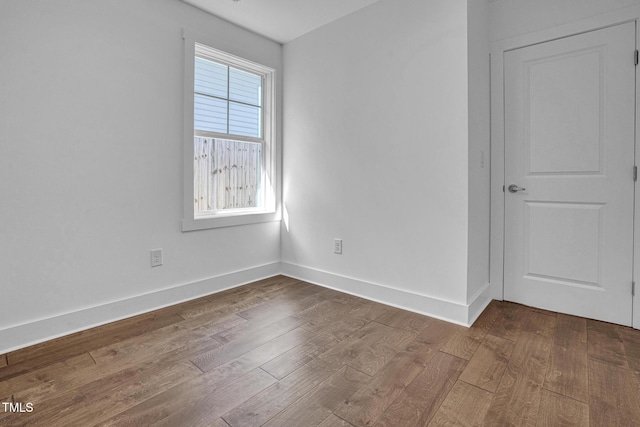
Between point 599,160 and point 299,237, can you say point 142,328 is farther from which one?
point 599,160

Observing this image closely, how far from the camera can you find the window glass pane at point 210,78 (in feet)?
9.29

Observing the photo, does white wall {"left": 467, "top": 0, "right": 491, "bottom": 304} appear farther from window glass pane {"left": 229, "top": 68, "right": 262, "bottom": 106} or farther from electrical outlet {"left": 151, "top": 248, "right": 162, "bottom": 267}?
electrical outlet {"left": 151, "top": 248, "right": 162, "bottom": 267}

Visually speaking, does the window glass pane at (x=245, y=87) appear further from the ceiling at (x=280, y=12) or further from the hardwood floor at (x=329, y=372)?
the hardwood floor at (x=329, y=372)

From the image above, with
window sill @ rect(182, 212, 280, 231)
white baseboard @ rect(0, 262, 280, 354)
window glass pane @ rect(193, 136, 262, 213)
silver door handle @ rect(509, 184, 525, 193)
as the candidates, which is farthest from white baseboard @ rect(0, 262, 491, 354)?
silver door handle @ rect(509, 184, 525, 193)

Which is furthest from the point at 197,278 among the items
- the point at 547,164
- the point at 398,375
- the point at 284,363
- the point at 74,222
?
the point at 547,164

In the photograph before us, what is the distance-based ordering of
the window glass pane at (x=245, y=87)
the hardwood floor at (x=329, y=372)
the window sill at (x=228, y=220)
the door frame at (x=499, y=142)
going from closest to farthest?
the hardwood floor at (x=329, y=372) → the door frame at (x=499, y=142) → the window sill at (x=228, y=220) → the window glass pane at (x=245, y=87)

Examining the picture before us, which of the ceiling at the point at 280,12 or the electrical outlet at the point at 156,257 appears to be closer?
the electrical outlet at the point at 156,257

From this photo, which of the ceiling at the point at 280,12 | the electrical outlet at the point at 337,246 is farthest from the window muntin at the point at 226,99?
the electrical outlet at the point at 337,246

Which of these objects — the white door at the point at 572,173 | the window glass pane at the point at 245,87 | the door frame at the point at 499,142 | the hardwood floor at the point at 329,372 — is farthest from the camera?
the window glass pane at the point at 245,87

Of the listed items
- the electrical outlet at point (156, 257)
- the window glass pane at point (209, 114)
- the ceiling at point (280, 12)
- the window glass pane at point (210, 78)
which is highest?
the ceiling at point (280, 12)

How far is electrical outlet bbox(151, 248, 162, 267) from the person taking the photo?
8.25 feet

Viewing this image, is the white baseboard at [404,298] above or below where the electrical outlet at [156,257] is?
below

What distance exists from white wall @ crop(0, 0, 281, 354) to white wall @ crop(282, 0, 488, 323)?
1.02 metres

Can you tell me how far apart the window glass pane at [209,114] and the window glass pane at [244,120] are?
0.26 feet
